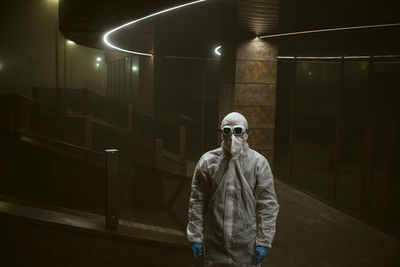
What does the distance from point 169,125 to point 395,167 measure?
7777mm

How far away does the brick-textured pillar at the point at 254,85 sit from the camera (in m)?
8.50

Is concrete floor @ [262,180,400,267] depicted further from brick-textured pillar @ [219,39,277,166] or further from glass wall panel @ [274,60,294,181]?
glass wall panel @ [274,60,294,181]

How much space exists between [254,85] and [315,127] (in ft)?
17.9

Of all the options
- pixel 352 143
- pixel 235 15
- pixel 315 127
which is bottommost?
pixel 352 143

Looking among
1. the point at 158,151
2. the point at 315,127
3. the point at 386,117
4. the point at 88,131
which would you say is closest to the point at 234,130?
the point at 386,117

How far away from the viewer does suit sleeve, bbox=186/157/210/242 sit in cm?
364

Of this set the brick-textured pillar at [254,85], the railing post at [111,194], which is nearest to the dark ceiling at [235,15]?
the brick-textured pillar at [254,85]

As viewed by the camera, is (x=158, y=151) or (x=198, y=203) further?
(x=158, y=151)

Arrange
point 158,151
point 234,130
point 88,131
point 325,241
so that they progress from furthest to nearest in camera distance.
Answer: point 88,131, point 158,151, point 325,241, point 234,130

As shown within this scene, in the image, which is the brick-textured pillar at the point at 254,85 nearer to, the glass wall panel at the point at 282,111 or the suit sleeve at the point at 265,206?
the glass wall panel at the point at 282,111

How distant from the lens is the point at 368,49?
24.3 feet

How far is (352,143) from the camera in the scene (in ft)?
37.6

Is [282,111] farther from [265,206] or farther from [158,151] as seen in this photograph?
[265,206]

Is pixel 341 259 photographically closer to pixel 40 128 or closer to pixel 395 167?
pixel 395 167
